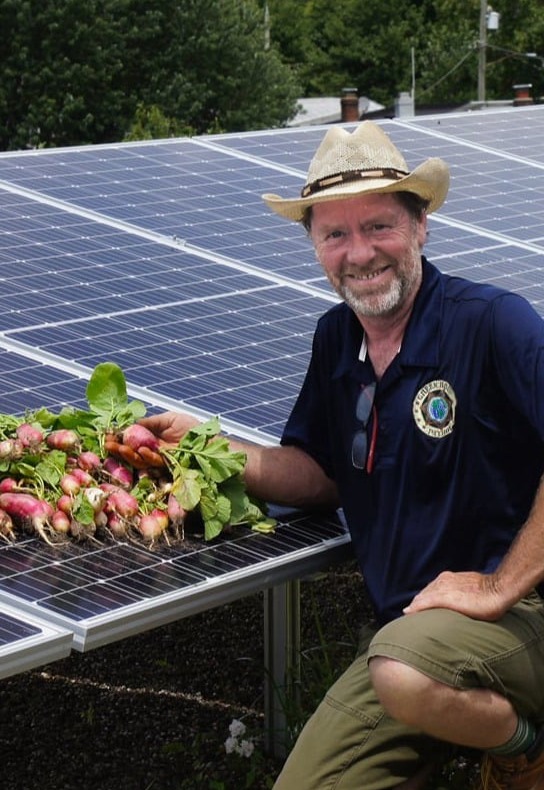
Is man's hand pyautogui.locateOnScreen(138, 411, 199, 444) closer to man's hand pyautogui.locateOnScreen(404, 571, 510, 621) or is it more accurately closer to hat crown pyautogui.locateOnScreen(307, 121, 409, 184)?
hat crown pyautogui.locateOnScreen(307, 121, 409, 184)

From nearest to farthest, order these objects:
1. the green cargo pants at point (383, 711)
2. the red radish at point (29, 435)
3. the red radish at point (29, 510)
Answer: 1. the green cargo pants at point (383, 711)
2. the red radish at point (29, 510)
3. the red radish at point (29, 435)

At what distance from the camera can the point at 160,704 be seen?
30.0 feet

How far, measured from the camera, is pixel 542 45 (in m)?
77.4

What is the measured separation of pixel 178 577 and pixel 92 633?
1.88ft

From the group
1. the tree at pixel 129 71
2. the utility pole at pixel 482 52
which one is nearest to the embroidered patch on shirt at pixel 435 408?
the tree at pixel 129 71

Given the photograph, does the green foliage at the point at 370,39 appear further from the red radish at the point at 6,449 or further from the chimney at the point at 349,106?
the red radish at the point at 6,449

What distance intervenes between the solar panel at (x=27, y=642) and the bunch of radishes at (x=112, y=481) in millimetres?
657

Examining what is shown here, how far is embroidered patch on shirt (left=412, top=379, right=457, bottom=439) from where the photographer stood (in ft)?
17.5

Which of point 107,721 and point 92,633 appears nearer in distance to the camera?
point 92,633

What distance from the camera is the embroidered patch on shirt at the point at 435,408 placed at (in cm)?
534

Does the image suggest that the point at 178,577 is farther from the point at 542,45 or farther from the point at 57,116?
the point at 542,45

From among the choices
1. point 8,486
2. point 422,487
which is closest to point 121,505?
point 8,486

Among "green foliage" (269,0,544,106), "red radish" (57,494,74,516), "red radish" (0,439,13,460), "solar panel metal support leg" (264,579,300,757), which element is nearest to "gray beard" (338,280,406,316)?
"red radish" (57,494,74,516)

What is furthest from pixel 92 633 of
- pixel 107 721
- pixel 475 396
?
pixel 107 721
